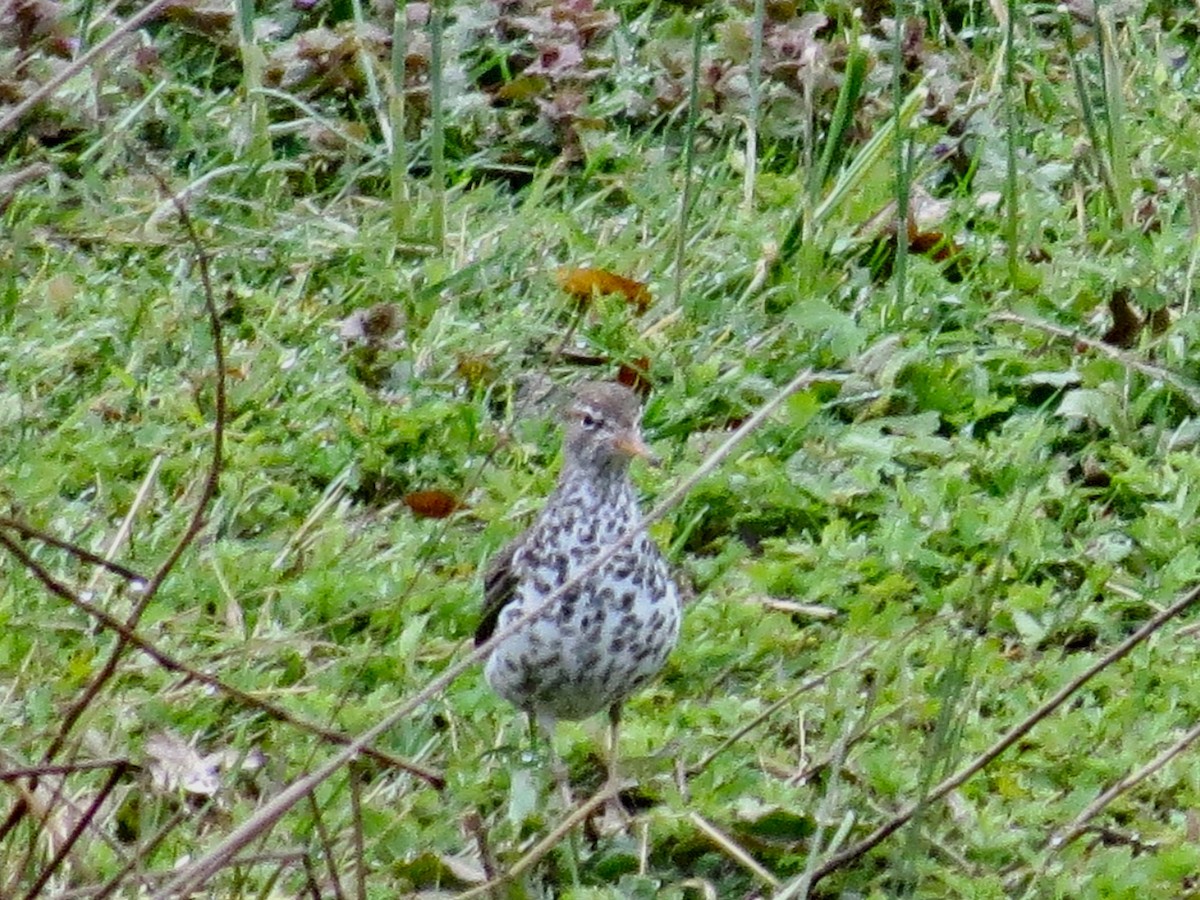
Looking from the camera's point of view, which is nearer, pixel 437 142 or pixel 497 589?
pixel 497 589

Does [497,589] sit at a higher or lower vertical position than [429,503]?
higher

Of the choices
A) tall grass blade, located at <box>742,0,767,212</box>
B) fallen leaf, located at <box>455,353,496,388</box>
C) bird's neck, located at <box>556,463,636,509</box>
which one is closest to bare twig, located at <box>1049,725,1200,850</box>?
bird's neck, located at <box>556,463,636,509</box>

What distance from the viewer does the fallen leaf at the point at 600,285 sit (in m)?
6.48

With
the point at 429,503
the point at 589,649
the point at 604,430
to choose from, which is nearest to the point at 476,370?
the point at 429,503

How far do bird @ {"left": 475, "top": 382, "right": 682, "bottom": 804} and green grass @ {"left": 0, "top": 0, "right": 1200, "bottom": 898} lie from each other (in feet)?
0.60

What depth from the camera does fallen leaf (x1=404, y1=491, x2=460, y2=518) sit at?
5.76 m

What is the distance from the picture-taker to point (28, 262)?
662 centimetres

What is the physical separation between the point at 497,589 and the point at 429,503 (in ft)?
3.18

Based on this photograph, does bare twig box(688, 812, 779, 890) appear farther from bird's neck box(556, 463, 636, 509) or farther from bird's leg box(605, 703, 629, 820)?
bird's neck box(556, 463, 636, 509)

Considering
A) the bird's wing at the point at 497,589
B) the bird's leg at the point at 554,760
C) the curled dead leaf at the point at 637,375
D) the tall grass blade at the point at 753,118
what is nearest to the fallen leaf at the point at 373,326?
the curled dead leaf at the point at 637,375

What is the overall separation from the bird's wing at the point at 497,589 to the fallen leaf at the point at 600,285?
5.49 ft

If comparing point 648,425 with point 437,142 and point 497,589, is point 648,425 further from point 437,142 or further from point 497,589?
point 497,589

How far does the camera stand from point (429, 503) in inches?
227

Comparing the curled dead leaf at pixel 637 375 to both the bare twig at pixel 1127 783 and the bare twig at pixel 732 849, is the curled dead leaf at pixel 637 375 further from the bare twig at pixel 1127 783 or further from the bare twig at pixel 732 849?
the bare twig at pixel 1127 783
